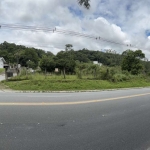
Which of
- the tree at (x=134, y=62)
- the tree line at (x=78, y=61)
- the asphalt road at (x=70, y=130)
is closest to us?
the asphalt road at (x=70, y=130)

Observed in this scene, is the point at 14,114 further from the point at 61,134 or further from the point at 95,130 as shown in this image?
the point at 95,130

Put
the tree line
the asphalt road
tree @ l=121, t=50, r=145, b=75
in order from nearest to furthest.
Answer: the asphalt road → the tree line → tree @ l=121, t=50, r=145, b=75

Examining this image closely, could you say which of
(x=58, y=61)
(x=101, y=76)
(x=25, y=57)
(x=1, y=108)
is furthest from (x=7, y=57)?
(x=1, y=108)

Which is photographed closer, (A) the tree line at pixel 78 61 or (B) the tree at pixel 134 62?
(A) the tree line at pixel 78 61

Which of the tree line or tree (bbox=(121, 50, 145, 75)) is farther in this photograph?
tree (bbox=(121, 50, 145, 75))

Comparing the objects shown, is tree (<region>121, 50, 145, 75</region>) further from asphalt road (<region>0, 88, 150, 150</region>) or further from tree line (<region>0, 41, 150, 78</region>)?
asphalt road (<region>0, 88, 150, 150</region>)

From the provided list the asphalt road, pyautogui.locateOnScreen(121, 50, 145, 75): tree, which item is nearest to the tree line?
pyautogui.locateOnScreen(121, 50, 145, 75): tree

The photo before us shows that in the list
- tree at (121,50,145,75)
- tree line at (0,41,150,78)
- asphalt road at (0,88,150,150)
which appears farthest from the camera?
tree at (121,50,145,75)

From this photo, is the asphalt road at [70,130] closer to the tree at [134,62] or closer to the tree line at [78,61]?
the tree line at [78,61]

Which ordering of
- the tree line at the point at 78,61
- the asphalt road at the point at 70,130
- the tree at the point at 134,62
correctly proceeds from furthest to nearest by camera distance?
1. the tree at the point at 134,62
2. the tree line at the point at 78,61
3. the asphalt road at the point at 70,130

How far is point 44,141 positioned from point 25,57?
77.4m

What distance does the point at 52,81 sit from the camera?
16.3 metres

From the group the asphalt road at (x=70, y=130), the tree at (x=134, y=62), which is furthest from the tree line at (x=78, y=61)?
the asphalt road at (x=70, y=130)

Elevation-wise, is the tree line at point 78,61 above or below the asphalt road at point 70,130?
above
